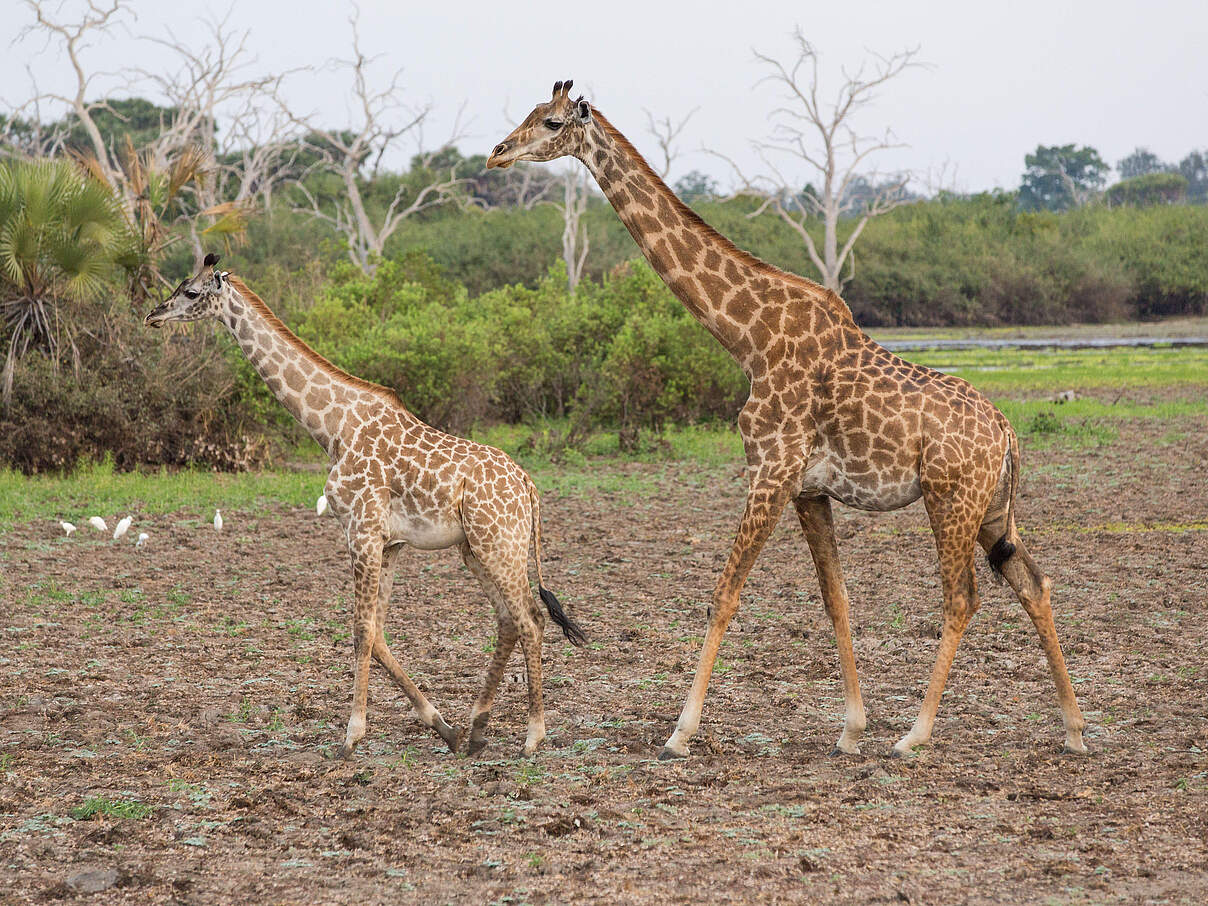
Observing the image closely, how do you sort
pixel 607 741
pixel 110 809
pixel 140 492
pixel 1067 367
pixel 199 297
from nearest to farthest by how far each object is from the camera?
pixel 110 809
pixel 607 741
pixel 199 297
pixel 140 492
pixel 1067 367

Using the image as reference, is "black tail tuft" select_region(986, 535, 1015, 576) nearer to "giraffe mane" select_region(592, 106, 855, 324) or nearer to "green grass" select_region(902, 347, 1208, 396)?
"giraffe mane" select_region(592, 106, 855, 324)

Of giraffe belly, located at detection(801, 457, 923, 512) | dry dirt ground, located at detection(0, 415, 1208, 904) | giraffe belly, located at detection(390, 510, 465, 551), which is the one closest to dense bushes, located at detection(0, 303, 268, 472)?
dry dirt ground, located at detection(0, 415, 1208, 904)

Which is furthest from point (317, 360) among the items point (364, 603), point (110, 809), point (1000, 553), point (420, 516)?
point (1000, 553)

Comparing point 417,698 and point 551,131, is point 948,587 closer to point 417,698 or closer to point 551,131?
point 417,698

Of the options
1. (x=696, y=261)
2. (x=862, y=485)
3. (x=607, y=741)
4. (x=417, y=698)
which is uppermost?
(x=696, y=261)

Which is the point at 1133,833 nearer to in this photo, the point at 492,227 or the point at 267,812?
the point at 267,812

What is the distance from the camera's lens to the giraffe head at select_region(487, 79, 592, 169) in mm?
5949

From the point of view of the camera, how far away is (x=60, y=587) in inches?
370

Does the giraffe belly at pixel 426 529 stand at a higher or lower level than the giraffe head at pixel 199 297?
lower

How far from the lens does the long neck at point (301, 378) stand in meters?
6.30

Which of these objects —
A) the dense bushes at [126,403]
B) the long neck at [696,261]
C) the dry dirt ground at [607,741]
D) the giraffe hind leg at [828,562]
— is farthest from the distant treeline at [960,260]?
the giraffe hind leg at [828,562]

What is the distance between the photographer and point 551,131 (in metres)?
6.02

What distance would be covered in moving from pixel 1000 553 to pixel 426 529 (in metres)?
2.79

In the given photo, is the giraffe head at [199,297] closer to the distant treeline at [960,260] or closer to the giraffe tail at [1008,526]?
the giraffe tail at [1008,526]
